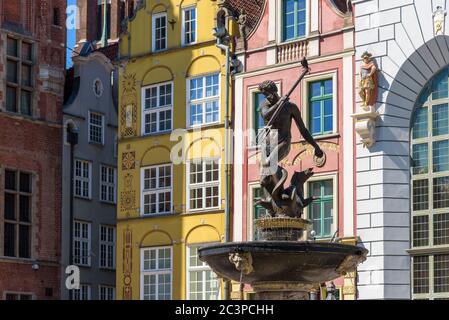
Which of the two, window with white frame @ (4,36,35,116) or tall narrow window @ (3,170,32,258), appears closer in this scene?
tall narrow window @ (3,170,32,258)

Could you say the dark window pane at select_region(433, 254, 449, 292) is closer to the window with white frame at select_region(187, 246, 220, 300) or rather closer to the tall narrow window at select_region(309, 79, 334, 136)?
the tall narrow window at select_region(309, 79, 334, 136)

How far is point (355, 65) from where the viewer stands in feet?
129

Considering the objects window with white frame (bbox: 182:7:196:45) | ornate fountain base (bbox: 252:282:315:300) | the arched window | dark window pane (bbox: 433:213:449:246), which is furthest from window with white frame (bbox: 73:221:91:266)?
ornate fountain base (bbox: 252:282:315:300)

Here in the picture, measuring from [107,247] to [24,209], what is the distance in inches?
175

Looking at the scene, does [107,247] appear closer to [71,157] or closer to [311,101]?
[71,157]

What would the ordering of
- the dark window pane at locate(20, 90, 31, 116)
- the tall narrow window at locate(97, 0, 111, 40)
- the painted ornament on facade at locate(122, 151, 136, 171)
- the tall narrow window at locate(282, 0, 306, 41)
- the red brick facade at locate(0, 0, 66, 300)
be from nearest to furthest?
the tall narrow window at locate(282, 0, 306, 41)
the painted ornament on facade at locate(122, 151, 136, 171)
the red brick facade at locate(0, 0, 66, 300)
the dark window pane at locate(20, 90, 31, 116)
the tall narrow window at locate(97, 0, 111, 40)

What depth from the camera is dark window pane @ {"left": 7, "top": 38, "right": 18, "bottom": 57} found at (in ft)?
162

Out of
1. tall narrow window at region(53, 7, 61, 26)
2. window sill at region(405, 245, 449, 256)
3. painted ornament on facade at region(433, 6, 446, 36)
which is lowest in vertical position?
window sill at region(405, 245, 449, 256)

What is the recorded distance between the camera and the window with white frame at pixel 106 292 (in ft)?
164

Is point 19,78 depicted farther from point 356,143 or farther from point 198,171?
point 356,143

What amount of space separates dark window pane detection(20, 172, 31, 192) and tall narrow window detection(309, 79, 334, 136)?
13.3 meters

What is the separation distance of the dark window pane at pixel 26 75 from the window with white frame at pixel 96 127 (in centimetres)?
300

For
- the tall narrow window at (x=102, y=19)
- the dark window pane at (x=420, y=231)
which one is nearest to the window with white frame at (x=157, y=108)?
the dark window pane at (x=420, y=231)
